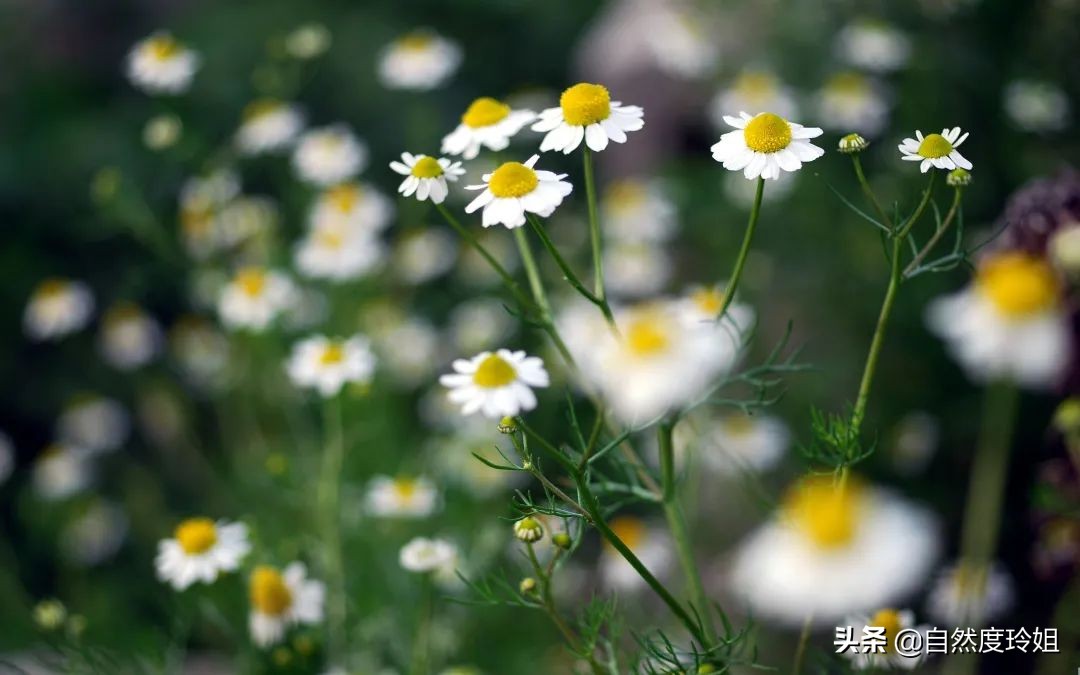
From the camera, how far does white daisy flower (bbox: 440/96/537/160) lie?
3.26ft

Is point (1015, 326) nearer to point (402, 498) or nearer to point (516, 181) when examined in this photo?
point (516, 181)

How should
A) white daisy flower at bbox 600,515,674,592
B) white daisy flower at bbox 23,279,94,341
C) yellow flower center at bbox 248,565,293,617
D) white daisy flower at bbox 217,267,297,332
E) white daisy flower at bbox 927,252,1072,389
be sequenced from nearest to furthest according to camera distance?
white daisy flower at bbox 927,252,1072,389 → yellow flower center at bbox 248,565,293,617 → white daisy flower at bbox 600,515,674,592 → white daisy flower at bbox 217,267,297,332 → white daisy flower at bbox 23,279,94,341

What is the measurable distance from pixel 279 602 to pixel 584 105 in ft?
2.07

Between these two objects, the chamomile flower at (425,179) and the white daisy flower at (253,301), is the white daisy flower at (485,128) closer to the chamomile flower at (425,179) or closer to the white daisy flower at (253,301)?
the chamomile flower at (425,179)

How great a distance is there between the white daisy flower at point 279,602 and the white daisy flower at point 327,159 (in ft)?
3.09

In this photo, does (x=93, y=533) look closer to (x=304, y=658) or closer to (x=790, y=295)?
(x=304, y=658)

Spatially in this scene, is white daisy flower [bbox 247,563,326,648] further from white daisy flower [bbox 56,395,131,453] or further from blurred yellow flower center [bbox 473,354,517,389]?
white daisy flower [bbox 56,395,131,453]

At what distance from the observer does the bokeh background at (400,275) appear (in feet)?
5.94

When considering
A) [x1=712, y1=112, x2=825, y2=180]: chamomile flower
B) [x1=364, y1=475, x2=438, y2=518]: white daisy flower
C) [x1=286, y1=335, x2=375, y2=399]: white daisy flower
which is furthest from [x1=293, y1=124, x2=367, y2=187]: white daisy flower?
[x1=712, y1=112, x2=825, y2=180]: chamomile flower

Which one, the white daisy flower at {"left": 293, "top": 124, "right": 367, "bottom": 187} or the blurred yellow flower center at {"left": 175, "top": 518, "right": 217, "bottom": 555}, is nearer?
the blurred yellow flower center at {"left": 175, "top": 518, "right": 217, "bottom": 555}

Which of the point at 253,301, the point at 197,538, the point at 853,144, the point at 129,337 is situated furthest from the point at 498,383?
the point at 129,337

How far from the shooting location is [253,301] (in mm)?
1750

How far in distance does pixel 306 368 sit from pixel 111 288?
156 centimetres

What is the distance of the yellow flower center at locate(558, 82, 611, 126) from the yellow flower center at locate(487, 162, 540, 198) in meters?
0.07
